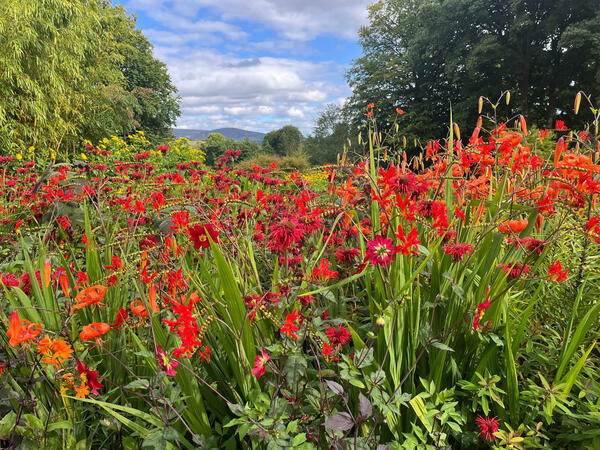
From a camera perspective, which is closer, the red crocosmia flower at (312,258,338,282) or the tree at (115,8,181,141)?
the red crocosmia flower at (312,258,338,282)

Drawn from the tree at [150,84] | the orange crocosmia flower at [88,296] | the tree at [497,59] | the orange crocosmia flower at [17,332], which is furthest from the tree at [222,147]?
the orange crocosmia flower at [17,332]

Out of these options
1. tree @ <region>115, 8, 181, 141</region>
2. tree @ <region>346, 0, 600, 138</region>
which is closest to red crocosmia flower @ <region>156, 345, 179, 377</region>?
tree @ <region>346, 0, 600, 138</region>

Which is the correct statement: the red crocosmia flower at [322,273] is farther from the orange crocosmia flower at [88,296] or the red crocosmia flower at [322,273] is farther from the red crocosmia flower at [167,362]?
the orange crocosmia flower at [88,296]

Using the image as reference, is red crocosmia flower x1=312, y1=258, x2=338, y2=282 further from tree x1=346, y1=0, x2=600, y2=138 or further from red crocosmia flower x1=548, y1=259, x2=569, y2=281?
tree x1=346, y1=0, x2=600, y2=138

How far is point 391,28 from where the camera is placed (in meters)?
26.0

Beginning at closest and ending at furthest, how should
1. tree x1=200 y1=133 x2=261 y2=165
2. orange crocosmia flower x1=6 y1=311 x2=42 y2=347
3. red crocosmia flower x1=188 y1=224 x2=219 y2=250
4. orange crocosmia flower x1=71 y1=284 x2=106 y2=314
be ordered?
orange crocosmia flower x1=6 y1=311 x2=42 y2=347 < orange crocosmia flower x1=71 y1=284 x2=106 y2=314 < red crocosmia flower x1=188 y1=224 x2=219 y2=250 < tree x1=200 y1=133 x2=261 y2=165

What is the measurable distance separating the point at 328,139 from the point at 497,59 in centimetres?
1494

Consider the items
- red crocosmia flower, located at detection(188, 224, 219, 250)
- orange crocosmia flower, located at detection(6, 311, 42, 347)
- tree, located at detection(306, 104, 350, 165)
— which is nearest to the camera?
orange crocosmia flower, located at detection(6, 311, 42, 347)

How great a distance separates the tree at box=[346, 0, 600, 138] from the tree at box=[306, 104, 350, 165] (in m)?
4.96

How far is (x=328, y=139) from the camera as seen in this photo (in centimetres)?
3106

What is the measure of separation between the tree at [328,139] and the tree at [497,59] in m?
4.96

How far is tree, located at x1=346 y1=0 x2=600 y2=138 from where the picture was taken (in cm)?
1683

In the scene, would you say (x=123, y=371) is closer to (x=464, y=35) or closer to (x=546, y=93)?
(x=464, y=35)

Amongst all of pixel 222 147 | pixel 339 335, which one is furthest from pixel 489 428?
pixel 222 147
